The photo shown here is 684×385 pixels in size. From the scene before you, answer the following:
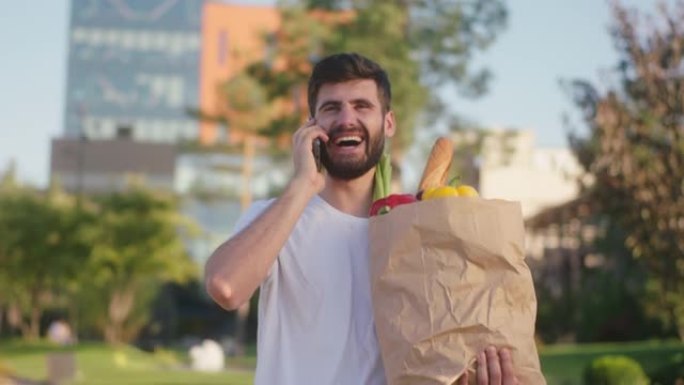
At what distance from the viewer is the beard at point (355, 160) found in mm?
3588

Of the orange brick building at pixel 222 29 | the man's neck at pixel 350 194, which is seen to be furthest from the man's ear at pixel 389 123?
the orange brick building at pixel 222 29

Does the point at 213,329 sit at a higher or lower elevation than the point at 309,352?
lower

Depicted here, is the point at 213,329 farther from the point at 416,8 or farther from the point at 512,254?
the point at 512,254

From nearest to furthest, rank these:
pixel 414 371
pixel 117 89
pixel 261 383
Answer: pixel 414 371, pixel 261 383, pixel 117 89

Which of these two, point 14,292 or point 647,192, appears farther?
point 14,292

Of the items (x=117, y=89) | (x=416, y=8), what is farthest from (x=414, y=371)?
(x=117, y=89)

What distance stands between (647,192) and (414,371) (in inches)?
599

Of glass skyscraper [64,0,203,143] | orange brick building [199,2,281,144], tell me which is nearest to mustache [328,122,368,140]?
orange brick building [199,2,281,144]

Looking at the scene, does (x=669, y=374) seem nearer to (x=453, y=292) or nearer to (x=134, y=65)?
(x=453, y=292)

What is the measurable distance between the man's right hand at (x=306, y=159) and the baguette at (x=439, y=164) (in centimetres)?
29

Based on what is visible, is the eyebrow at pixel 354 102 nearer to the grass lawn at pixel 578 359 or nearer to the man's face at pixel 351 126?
the man's face at pixel 351 126

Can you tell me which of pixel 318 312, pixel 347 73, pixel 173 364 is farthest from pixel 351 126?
pixel 173 364

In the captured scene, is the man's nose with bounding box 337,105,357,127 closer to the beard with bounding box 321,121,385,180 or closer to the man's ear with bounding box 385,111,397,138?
the beard with bounding box 321,121,385,180

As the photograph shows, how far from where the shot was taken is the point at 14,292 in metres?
58.3
